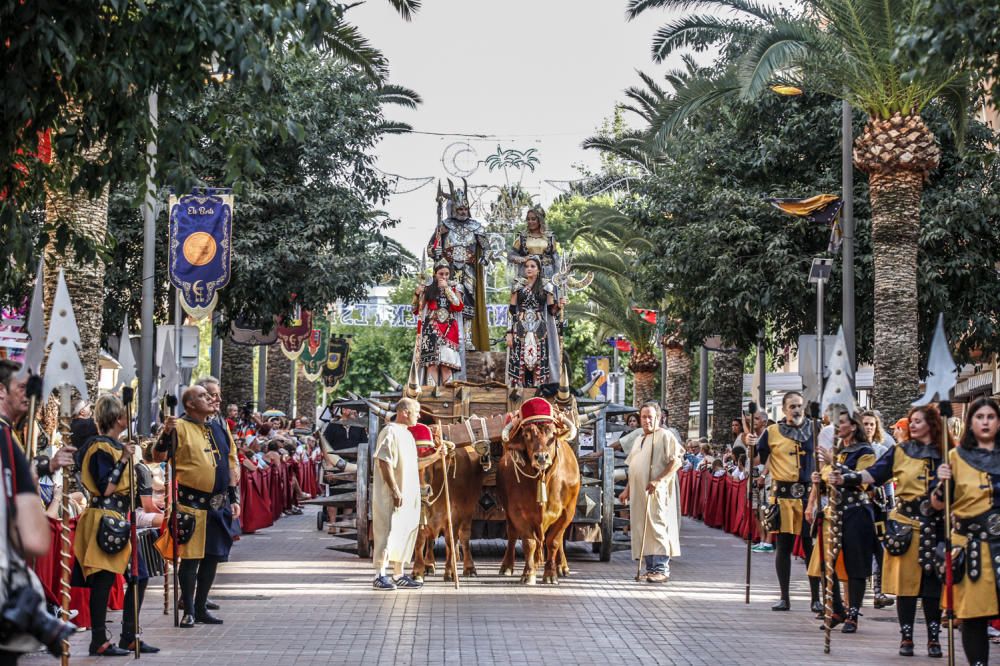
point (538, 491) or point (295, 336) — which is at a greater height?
point (295, 336)

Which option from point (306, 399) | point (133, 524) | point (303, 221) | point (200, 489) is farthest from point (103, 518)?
point (306, 399)

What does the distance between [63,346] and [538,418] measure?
21.5 ft

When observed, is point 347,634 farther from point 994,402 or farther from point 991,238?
point 991,238

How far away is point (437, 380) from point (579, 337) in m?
45.0

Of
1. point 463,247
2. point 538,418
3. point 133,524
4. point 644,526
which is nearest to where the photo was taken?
point 133,524

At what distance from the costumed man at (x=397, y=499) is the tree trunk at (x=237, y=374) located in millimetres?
16833

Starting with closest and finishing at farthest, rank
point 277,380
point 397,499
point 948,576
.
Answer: point 948,576 → point 397,499 → point 277,380

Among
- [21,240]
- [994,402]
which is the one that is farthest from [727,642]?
[21,240]

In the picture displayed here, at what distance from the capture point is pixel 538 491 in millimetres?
16188

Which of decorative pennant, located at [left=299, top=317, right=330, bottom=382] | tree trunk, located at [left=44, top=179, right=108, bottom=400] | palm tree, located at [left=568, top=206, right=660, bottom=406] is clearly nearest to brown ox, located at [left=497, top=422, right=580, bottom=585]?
tree trunk, located at [left=44, top=179, right=108, bottom=400]

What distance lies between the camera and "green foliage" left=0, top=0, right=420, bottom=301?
10148 millimetres

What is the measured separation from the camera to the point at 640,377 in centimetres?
5212

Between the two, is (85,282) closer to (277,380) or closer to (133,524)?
(133,524)

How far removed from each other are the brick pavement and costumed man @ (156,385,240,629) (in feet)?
1.67
